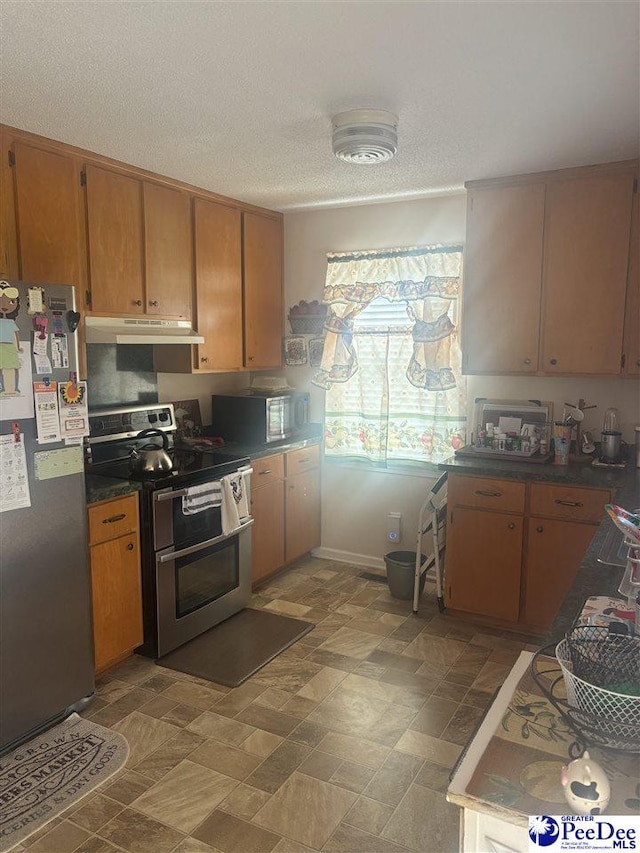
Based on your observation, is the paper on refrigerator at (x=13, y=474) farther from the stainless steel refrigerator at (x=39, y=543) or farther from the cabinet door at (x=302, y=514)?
the cabinet door at (x=302, y=514)

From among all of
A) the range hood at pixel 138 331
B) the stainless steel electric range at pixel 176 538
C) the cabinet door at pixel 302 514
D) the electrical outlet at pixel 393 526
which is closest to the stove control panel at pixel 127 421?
the stainless steel electric range at pixel 176 538

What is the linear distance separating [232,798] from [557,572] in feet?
6.45

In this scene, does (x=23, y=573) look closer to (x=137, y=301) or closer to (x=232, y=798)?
(x=232, y=798)

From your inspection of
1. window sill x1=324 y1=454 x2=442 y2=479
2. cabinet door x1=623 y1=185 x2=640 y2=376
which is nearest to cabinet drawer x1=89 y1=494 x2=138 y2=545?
window sill x1=324 y1=454 x2=442 y2=479

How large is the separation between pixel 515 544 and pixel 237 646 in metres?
1.60

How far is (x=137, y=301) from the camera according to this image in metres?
3.36

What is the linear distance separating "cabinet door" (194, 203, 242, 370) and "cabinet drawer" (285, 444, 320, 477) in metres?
0.71

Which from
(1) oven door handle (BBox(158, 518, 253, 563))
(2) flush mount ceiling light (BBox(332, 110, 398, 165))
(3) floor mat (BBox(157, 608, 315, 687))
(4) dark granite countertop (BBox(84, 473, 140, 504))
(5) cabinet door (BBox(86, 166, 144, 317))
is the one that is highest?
(2) flush mount ceiling light (BBox(332, 110, 398, 165))

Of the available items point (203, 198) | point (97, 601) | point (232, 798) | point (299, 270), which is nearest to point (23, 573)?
point (97, 601)

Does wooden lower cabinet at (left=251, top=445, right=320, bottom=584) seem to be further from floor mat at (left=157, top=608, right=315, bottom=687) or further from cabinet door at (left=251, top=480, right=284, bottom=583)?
floor mat at (left=157, top=608, right=315, bottom=687)

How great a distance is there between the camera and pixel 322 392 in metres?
4.59

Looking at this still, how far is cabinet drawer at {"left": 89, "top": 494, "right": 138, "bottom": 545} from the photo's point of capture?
2.85m

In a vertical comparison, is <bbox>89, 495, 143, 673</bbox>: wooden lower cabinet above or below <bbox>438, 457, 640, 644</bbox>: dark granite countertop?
below

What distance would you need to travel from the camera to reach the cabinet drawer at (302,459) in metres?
4.25
